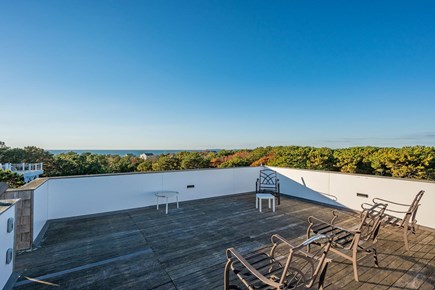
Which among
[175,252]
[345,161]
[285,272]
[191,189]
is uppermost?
[345,161]

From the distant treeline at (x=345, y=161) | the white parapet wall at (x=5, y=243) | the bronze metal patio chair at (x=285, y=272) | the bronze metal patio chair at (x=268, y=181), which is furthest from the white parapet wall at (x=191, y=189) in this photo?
the bronze metal patio chair at (x=285, y=272)

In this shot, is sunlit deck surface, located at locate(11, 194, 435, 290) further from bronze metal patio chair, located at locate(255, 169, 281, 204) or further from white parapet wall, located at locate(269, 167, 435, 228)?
bronze metal patio chair, located at locate(255, 169, 281, 204)

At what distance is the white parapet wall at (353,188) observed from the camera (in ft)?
12.1

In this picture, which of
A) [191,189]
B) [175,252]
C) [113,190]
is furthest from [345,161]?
[113,190]

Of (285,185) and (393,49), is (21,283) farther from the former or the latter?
(393,49)

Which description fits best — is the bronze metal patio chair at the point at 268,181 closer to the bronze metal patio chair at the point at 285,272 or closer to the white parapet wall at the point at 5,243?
the bronze metal patio chair at the point at 285,272

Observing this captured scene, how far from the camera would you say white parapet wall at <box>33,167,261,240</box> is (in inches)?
152

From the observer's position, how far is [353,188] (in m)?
4.70

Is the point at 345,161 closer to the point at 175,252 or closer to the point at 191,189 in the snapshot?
the point at 191,189

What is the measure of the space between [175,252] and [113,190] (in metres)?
2.58

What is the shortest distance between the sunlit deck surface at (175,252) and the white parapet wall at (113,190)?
25 centimetres

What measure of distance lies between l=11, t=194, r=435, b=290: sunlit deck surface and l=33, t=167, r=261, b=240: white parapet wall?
25 centimetres

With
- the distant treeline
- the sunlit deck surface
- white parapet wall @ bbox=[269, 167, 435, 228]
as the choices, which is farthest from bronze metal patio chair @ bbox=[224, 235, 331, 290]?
the distant treeline

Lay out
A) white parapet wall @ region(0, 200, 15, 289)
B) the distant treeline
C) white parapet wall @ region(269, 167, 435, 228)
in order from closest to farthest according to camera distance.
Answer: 1. white parapet wall @ region(0, 200, 15, 289)
2. white parapet wall @ region(269, 167, 435, 228)
3. the distant treeline
